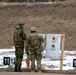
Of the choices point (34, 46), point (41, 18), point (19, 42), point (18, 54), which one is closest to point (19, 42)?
point (19, 42)

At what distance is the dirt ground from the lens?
30703mm

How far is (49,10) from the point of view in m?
35.1

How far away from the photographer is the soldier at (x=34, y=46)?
53.2 ft

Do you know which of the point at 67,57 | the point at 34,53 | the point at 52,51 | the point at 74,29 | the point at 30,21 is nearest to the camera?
the point at 34,53

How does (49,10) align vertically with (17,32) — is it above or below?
above

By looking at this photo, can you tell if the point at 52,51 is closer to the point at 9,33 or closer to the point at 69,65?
the point at 69,65

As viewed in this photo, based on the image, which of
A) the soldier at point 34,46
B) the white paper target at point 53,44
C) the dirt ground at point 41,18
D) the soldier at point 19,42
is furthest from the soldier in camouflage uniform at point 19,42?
the dirt ground at point 41,18

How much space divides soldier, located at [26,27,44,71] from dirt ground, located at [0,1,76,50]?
12.1 m

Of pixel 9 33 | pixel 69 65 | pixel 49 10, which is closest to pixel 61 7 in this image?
pixel 49 10

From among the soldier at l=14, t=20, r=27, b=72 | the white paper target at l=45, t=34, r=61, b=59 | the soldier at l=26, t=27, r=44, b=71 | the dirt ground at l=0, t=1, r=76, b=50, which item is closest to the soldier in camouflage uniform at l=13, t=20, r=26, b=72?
the soldier at l=14, t=20, r=27, b=72

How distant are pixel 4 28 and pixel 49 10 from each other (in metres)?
4.44

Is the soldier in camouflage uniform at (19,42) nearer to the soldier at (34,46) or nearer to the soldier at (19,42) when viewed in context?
the soldier at (19,42)

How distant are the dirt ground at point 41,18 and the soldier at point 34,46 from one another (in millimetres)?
12104

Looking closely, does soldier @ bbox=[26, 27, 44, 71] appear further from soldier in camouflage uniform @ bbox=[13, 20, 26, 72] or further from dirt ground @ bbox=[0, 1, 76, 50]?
dirt ground @ bbox=[0, 1, 76, 50]
